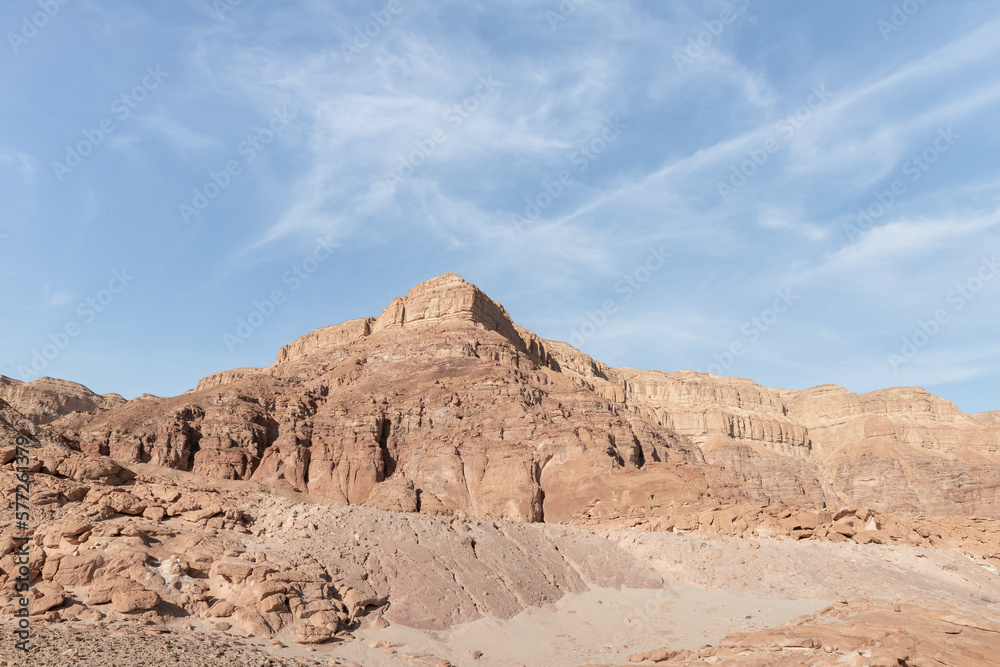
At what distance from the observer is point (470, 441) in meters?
56.2

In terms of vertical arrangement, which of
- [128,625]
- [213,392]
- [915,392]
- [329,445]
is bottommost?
[128,625]

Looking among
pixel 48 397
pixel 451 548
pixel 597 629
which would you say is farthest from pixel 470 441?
pixel 48 397

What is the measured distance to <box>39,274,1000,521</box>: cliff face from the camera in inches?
1970

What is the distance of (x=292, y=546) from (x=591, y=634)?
9555mm

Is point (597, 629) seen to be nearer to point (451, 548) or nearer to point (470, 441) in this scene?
point (451, 548)

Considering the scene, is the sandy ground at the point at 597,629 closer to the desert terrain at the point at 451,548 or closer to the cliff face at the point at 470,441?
the desert terrain at the point at 451,548

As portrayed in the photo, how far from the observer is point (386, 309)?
91625mm

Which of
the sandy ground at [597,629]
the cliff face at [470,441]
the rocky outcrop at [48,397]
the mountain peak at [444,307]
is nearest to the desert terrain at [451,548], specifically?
the sandy ground at [597,629]

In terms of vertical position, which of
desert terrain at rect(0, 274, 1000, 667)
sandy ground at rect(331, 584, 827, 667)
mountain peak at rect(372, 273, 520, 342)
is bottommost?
sandy ground at rect(331, 584, 827, 667)

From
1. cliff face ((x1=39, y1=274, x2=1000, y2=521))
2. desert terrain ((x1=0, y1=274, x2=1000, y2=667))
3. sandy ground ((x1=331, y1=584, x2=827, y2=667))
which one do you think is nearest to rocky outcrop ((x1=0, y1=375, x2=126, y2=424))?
cliff face ((x1=39, y1=274, x2=1000, y2=521))

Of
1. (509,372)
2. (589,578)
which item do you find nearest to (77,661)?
(589,578)

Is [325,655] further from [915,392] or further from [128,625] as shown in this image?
[915,392]

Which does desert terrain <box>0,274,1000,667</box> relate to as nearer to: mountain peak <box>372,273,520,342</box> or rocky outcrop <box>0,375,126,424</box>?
mountain peak <box>372,273,520,342</box>

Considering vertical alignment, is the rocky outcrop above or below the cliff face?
above
